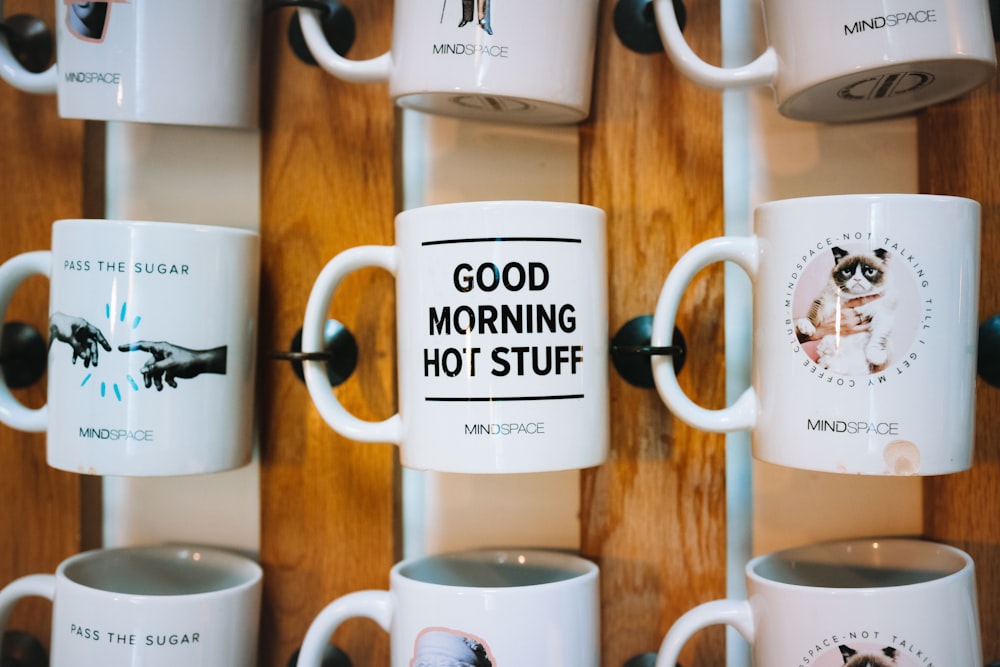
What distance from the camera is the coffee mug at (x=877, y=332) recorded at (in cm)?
52

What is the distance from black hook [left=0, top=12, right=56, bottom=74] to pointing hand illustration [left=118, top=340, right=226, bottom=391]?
0.31 m

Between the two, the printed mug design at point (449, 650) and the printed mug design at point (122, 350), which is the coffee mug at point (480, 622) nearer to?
the printed mug design at point (449, 650)

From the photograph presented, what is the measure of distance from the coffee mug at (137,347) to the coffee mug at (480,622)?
0.51ft

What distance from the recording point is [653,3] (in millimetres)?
656

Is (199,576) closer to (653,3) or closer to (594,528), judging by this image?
(594,528)

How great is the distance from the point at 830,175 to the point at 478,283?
0.32 metres

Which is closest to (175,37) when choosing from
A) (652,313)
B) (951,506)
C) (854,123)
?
(652,313)

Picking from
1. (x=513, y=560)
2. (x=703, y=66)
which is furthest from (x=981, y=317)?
(x=513, y=560)

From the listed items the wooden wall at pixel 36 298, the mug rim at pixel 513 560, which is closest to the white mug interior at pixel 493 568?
the mug rim at pixel 513 560

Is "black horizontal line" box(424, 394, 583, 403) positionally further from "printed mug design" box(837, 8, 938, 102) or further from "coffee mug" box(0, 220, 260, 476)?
"printed mug design" box(837, 8, 938, 102)

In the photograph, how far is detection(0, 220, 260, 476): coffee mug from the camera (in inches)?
23.1

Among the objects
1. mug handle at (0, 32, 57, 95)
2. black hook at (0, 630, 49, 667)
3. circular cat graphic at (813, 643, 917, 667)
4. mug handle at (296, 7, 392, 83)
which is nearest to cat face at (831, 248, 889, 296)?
circular cat graphic at (813, 643, 917, 667)

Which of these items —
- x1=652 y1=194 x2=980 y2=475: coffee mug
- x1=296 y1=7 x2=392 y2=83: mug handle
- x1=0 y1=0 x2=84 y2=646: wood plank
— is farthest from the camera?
x1=0 y1=0 x2=84 y2=646: wood plank

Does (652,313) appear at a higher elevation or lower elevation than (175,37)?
lower
